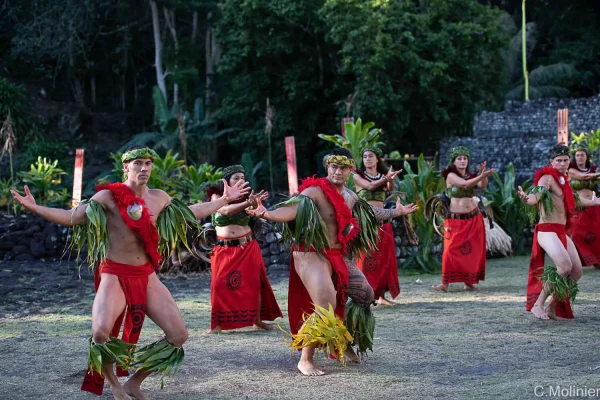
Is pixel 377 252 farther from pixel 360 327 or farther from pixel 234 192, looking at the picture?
pixel 234 192

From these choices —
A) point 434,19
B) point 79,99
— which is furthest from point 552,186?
point 79,99

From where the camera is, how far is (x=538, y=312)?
6875 mm

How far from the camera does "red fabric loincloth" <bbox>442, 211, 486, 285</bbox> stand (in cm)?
893

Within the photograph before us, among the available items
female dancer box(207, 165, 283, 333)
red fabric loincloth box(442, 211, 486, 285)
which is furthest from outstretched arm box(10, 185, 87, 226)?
red fabric loincloth box(442, 211, 486, 285)

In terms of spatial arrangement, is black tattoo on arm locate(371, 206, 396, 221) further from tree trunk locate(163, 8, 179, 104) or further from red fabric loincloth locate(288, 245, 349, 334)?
tree trunk locate(163, 8, 179, 104)

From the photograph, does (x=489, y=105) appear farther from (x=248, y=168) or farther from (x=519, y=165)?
(x=248, y=168)

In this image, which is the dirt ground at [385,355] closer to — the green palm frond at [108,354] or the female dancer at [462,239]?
the female dancer at [462,239]

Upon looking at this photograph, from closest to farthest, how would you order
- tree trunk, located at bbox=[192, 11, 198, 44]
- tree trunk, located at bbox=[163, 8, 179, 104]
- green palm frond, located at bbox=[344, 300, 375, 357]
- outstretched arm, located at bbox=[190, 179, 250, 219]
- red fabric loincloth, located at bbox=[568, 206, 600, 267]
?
outstretched arm, located at bbox=[190, 179, 250, 219], green palm frond, located at bbox=[344, 300, 375, 357], red fabric loincloth, located at bbox=[568, 206, 600, 267], tree trunk, located at bbox=[163, 8, 179, 104], tree trunk, located at bbox=[192, 11, 198, 44]

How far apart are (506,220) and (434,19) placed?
10.7 metres

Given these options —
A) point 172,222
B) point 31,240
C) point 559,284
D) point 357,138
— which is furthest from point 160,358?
point 31,240

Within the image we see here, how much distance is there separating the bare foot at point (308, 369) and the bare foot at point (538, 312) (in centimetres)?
245

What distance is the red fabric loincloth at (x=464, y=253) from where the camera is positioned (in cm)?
893

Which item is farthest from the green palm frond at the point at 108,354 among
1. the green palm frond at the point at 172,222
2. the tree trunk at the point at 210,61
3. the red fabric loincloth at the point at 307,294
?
the tree trunk at the point at 210,61

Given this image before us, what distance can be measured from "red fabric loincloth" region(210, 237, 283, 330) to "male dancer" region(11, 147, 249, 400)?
6.83 ft
